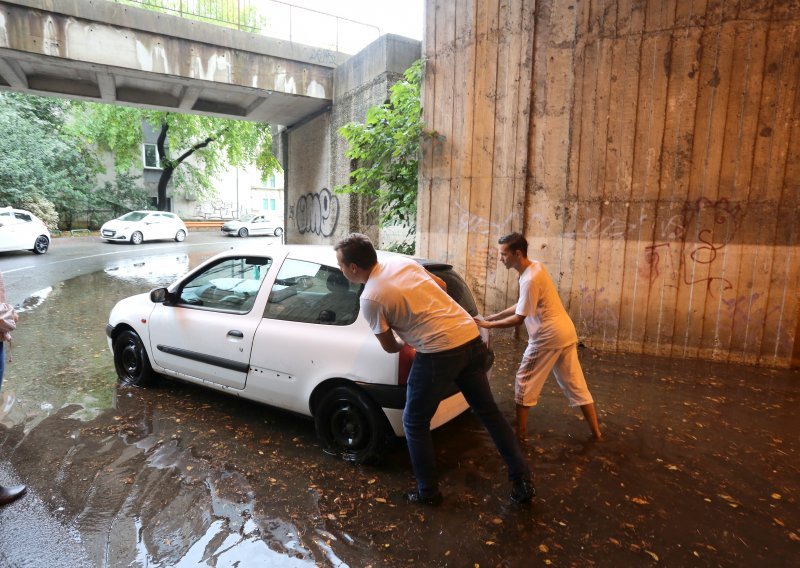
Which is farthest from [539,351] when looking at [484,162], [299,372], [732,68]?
[732,68]

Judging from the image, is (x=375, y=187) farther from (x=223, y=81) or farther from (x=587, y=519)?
(x=587, y=519)

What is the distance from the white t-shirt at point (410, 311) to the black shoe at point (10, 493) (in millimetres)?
2373

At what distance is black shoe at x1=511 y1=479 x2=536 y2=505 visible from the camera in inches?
120

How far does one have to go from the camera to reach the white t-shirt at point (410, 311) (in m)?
2.82

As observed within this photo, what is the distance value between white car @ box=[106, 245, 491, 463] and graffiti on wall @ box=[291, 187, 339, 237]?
6.98 m

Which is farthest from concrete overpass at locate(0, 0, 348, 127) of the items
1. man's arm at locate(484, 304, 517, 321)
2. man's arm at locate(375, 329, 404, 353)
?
man's arm at locate(375, 329, 404, 353)

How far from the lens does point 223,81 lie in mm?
10797

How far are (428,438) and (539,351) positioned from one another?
4.19ft

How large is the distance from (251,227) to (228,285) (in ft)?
83.0

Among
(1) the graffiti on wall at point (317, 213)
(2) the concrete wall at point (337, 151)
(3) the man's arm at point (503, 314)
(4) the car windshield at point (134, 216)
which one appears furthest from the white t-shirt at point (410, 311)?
(4) the car windshield at point (134, 216)

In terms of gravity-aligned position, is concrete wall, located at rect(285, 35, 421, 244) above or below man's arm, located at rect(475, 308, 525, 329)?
above

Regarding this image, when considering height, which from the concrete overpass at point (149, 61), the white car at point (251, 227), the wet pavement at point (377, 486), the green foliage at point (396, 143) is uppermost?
the concrete overpass at point (149, 61)

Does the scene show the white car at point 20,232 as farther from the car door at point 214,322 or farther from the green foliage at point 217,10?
the car door at point 214,322

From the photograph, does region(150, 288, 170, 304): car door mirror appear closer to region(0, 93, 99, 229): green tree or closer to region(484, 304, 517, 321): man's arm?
region(484, 304, 517, 321): man's arm
